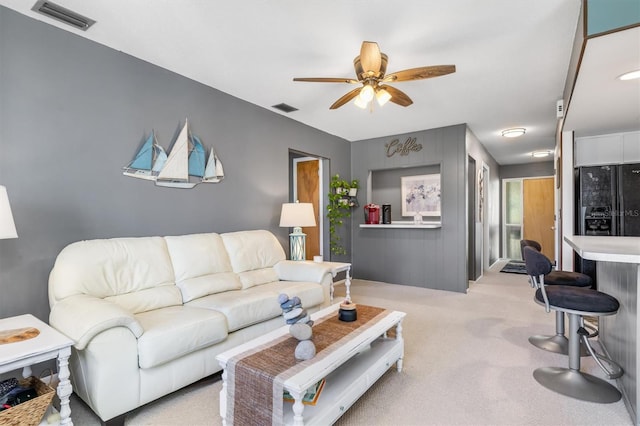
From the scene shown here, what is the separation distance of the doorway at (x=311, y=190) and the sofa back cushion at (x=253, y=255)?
180 centimetres

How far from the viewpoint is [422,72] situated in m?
2.38

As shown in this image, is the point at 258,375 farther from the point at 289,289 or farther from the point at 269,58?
the point at 269,58

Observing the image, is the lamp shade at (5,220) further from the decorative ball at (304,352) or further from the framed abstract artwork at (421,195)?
the framed abstract artwork at (421,195)

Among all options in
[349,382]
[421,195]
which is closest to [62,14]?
[349,382]

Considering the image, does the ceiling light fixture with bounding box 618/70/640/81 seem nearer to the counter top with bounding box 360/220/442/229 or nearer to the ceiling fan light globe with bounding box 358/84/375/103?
the ceiling fan light globe with bounding box 358/84/375/103

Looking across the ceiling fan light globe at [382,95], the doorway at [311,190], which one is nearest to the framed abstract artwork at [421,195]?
the doorway at [311,190]

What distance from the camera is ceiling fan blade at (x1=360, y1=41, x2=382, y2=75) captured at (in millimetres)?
2191

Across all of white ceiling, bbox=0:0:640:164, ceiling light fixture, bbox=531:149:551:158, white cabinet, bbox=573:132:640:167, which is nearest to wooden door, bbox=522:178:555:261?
ceiling light fixture, bbox=531:149:551:158

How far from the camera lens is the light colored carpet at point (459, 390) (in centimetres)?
184

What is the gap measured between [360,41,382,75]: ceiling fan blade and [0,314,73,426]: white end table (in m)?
2.41

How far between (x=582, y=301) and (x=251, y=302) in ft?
7.36

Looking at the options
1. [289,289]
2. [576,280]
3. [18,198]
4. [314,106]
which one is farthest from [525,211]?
[18,198]

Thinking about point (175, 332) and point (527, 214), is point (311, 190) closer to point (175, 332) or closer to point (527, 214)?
point (175, 332)

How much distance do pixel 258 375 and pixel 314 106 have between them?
128 inches
